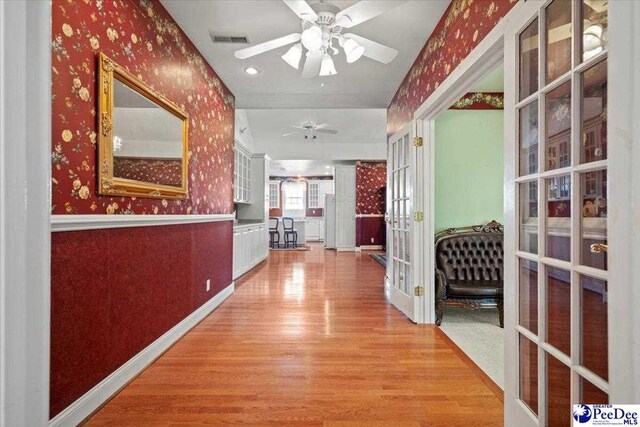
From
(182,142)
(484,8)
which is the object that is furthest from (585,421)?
(182,142)

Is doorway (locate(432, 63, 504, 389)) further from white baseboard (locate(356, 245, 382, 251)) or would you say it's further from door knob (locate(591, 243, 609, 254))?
white baseboard (locate(356, 245, 382, 251))

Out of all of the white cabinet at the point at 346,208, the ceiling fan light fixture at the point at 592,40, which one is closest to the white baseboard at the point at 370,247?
the white cabinet at the point at 346,208

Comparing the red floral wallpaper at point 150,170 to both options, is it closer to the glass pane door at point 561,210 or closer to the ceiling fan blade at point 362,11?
the ceiling fan blade at point 362,11

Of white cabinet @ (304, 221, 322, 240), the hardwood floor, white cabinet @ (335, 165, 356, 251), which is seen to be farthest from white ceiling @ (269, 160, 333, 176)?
the hardwood floor

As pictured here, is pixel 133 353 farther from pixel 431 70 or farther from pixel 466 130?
pixel 466 130

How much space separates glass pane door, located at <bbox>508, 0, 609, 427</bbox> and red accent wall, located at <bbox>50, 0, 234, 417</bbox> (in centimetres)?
211

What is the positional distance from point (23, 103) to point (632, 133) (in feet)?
4.70

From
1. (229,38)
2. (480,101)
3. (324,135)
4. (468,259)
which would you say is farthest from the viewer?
(324,135)

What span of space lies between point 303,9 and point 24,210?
74.1 inches

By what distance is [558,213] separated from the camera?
1256mm

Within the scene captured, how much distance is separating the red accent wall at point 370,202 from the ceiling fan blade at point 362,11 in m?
7.25

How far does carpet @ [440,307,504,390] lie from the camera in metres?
2.29

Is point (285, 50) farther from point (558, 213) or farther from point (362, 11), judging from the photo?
point (558, 213)

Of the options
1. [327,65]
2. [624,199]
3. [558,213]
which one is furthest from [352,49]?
[624,199]
